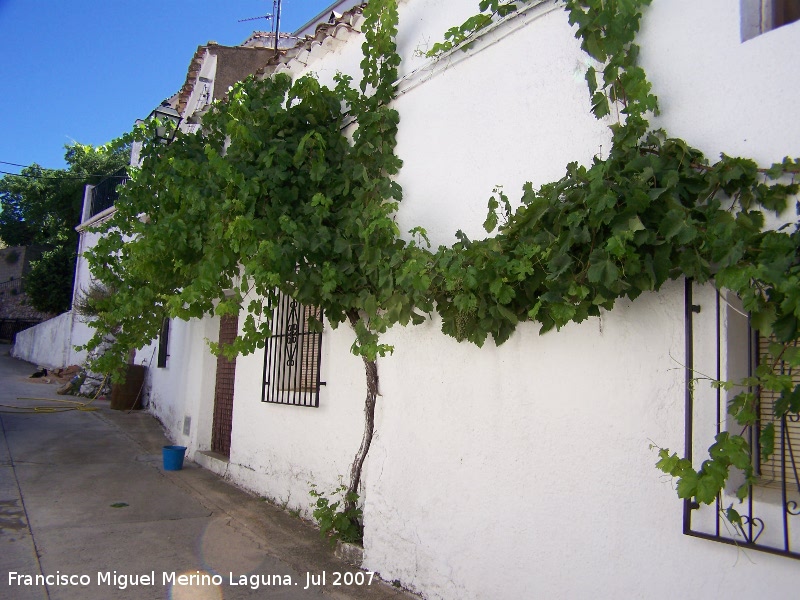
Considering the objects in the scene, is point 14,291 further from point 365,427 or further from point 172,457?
point 365,427

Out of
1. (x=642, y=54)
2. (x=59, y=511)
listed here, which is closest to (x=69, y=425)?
(x=59, y=511)

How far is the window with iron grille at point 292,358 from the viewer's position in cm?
588

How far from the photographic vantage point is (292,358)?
6129 mm

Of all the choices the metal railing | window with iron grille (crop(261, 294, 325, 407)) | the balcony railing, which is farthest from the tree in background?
window with iron grille (crop(261, 294, 325, 407))

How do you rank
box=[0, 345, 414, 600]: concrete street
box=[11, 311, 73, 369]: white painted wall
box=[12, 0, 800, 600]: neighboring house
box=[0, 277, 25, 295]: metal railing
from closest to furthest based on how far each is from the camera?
box=[12, 0, 800, 600]: neighboring house
box=[0, 345, 414, 600]: concrete street
box=[11, 311, 73, 369]: white painted wall
box=[0, 277, 25, 295]: metal railing

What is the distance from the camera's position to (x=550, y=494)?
3.36 meters

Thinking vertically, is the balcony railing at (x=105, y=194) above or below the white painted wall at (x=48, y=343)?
above

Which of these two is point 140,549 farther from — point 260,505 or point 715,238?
point 715,238

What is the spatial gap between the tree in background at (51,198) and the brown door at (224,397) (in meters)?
19.6

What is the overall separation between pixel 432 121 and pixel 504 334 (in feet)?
6.15

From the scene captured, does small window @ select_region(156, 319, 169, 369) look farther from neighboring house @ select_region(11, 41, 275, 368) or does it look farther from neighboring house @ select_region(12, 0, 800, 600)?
neighboring house @ select_region(12, 0, 800, 600)

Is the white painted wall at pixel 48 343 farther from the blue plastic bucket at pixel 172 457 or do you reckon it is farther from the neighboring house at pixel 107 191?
the blue plastic bucket at pixel 172 457

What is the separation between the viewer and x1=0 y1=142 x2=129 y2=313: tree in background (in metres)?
27.5

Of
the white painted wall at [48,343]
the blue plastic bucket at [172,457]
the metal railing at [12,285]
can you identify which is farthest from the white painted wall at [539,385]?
the metal railing at [12,285]
